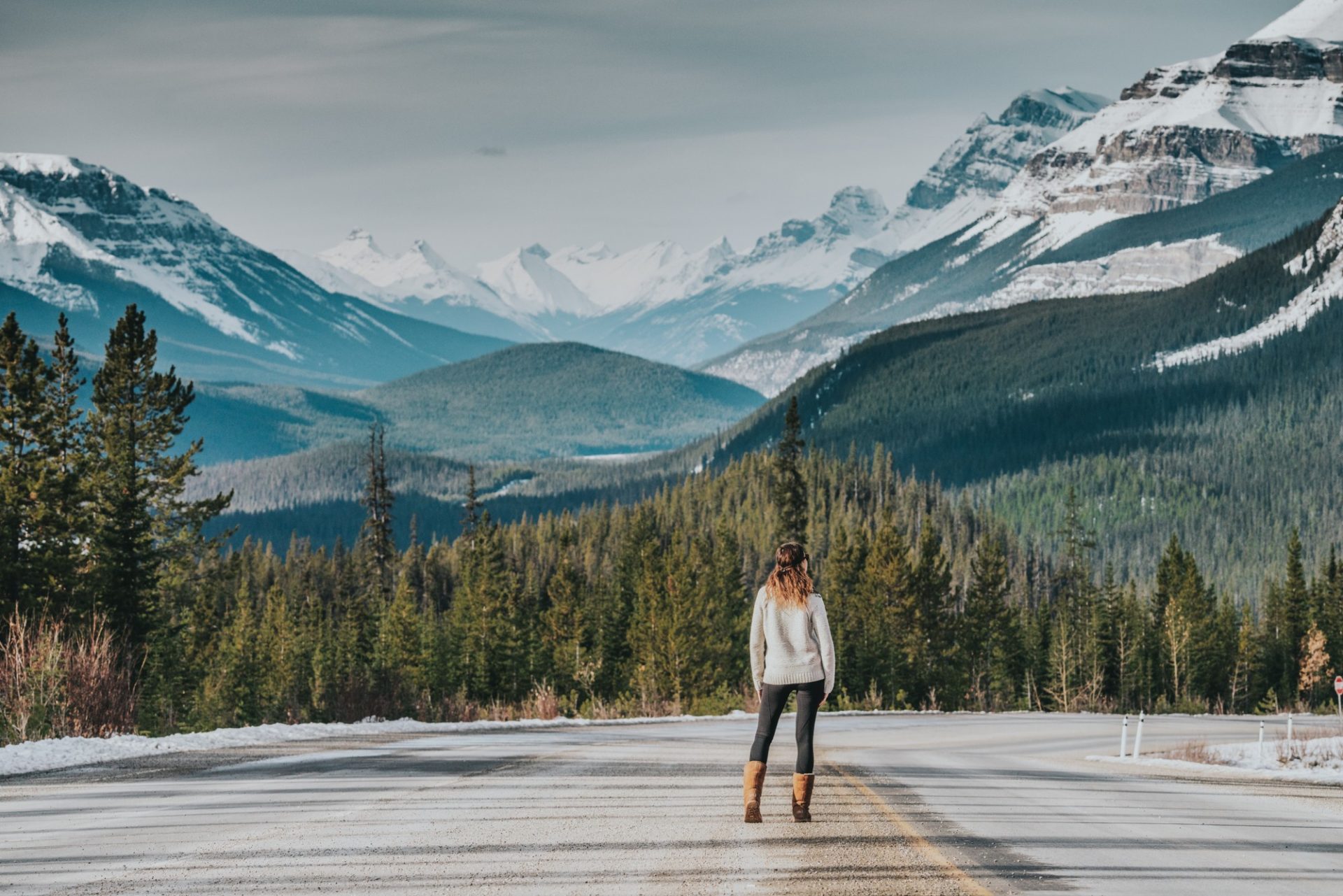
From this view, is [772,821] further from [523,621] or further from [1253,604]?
[1253,604]

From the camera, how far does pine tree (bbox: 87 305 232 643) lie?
44688 mm

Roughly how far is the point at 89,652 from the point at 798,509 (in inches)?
2312

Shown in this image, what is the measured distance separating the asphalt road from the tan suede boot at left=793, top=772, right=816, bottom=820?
10.1 inches

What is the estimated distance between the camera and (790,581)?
12133 millimetres

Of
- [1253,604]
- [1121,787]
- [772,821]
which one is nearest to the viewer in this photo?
[772,821]

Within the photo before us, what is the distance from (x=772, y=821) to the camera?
12000 mm

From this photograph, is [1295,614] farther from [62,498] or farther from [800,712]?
[800,712]

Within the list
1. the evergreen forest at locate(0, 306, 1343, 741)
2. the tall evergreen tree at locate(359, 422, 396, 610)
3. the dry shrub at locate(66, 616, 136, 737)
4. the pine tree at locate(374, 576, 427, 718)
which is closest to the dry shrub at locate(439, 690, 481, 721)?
the evergreen forest at locate(0, 306, 1343, 741)

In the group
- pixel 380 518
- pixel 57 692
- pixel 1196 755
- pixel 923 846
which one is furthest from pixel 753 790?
pixel 380 518

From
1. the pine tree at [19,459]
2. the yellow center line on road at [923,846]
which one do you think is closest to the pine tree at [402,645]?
the pine tree at [19,459]

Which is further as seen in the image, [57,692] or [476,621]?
[476,621]

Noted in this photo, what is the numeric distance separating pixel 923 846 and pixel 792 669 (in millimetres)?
1895

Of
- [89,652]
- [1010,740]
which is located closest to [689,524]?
[1010,740]

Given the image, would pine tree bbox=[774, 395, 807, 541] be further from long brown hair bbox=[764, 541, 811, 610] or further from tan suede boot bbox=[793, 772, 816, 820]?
tan suede boot bbox=[793, 772, 816, 820]
